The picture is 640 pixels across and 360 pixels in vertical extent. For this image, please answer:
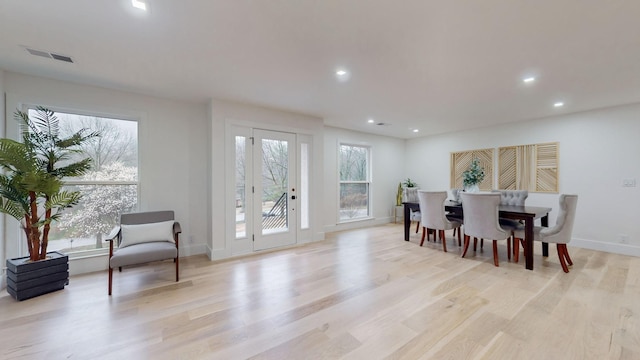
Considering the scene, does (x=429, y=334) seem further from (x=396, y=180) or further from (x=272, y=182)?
(x=396, y=180)

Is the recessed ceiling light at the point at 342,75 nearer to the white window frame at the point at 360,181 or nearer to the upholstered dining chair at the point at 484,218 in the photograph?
the upholstered dining chair at the point at 484,218

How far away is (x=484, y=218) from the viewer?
3627mm

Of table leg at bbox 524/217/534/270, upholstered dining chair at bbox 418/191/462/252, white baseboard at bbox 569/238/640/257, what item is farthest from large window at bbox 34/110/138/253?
white baseboard at bbox 569/238/640/257

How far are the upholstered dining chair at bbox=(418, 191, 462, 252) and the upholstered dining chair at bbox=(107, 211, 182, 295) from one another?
12.6 feet

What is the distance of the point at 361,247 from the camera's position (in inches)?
176

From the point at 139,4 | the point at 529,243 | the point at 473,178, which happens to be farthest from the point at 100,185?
the point at 529,243

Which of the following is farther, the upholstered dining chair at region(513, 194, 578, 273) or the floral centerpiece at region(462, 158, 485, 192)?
the floral centerpiece at region(462, 158, 485, 192)

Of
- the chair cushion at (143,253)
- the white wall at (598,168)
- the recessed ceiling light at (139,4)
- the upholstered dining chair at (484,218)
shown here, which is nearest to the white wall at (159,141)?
the chair cushion at (143,253)

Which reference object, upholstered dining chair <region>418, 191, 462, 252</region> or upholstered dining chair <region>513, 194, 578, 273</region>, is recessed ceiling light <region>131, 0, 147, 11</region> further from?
upholstered dining chair <region>513, 194, 578, 273</region>

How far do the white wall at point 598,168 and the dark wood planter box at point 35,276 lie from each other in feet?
24.5

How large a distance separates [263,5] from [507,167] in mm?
5798

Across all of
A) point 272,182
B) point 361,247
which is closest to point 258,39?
point 272,182

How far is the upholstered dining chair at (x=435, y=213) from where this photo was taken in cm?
426

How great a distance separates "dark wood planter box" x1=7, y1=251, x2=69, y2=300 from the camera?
2520mm
